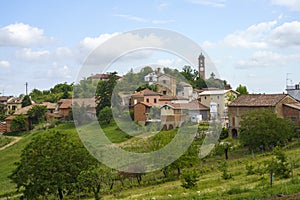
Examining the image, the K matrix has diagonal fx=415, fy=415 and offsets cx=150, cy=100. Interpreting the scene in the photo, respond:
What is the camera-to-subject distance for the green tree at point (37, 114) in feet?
178

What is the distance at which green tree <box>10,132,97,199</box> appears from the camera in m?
20.8

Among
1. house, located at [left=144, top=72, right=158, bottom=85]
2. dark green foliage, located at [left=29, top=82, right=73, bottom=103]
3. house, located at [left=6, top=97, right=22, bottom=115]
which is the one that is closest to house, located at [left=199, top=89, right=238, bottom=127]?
house, located at [left=144, top=72, right=158, bottom=85]

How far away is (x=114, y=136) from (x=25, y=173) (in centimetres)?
1307

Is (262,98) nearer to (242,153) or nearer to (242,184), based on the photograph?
(242,153)

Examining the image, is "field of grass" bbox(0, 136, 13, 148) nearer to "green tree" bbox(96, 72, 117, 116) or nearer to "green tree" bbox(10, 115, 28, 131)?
"green tree" bbox(10, 115, 28, 131)

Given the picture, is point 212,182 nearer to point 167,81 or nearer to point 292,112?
point 167,81

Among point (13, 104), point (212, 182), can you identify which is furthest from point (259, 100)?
point (13, 104)

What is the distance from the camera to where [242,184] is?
1700 cm

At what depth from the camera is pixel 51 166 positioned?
68.3 ft

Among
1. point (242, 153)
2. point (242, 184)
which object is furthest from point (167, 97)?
point (242, 184)

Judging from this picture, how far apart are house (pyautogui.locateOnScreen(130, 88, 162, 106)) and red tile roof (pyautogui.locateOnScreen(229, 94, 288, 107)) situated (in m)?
7.10

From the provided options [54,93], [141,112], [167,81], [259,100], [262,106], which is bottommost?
[141,112]

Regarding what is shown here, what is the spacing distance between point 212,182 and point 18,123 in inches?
1509

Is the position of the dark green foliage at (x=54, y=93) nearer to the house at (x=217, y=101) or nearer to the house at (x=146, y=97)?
the house at (x=217, y=101)
